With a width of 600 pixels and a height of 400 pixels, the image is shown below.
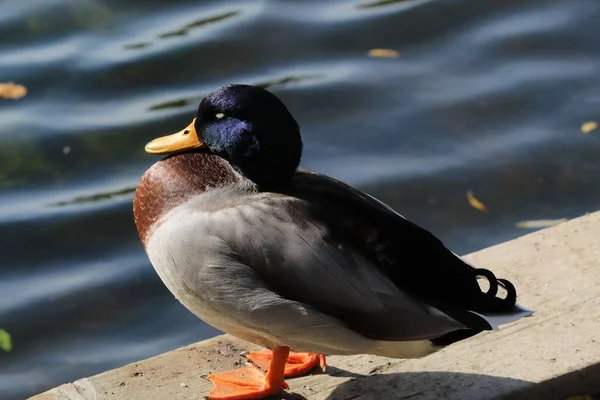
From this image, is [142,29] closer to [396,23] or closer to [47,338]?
[396,23]

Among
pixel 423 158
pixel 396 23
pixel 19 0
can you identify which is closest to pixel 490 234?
pixel 423 158

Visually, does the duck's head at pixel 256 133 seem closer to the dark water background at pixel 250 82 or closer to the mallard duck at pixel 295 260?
the mallard duck at pixel 295 260

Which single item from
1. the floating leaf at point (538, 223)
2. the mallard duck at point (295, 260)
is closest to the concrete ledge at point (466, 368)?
the mallard duck at point (295, 260)

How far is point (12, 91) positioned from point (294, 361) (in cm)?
382

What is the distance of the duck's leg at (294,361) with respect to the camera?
3.45 metres

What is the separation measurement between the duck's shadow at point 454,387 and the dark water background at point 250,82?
1851mm

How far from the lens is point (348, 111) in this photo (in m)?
6.49

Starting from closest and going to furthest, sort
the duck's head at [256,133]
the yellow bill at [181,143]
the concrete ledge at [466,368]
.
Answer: the duck's head at [256,133]
the concrete ledge at [466,368]
the yellow bill at [181,143]

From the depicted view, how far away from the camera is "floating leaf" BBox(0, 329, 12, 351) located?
506cm

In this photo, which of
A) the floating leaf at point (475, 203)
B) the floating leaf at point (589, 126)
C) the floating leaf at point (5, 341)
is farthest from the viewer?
the floating leaf at point (589, 126)

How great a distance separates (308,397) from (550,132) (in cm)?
344

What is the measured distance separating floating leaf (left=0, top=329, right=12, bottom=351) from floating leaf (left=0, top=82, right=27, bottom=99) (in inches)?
80.3

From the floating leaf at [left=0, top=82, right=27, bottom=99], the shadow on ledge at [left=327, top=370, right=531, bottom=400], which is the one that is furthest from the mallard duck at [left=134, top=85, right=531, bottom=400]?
the floating leaf at [left=0, top=82, right=27, bottom=99]

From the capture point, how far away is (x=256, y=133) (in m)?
3.16
